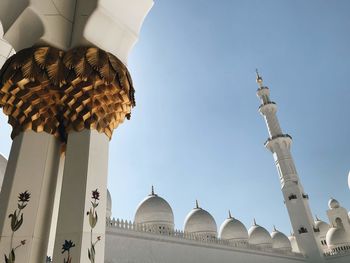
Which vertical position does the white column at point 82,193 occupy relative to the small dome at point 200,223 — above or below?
below

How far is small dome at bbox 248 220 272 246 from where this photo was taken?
78.7 ft

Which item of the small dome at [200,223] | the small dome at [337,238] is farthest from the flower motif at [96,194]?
the small dome at [337,238]

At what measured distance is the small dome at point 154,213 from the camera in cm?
1842

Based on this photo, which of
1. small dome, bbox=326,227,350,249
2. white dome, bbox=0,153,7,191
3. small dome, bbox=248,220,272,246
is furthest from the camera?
small dome, bbox=248,220,272,246

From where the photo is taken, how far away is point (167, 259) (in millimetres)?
13758

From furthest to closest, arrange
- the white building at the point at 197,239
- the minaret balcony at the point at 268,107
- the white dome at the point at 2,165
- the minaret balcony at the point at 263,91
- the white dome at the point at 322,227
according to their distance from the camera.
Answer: the white dome at the point at 322,227 < the minaret balcony at the point at 263,91 < the minaret balcony at the point at 268,107 < the white building at the point at 197,239 < the white dome at the point at 2,165

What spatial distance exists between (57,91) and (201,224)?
19759mm

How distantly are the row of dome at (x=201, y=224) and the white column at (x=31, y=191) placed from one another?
44.2 ft

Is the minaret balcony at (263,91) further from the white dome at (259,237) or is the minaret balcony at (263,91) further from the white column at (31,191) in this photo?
the white column at (31,191)

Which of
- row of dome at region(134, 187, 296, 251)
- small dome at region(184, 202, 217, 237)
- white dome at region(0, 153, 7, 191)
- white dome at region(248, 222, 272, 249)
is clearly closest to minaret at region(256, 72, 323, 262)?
white dome at region(248, 222, 272, 249)

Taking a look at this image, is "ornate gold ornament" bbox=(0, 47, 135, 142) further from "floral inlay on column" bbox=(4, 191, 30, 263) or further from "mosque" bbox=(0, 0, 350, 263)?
"mosque" bbox=(0, 0, 350, 263)

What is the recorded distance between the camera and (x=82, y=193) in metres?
1.92

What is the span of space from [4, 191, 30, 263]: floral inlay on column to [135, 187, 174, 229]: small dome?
1704cm

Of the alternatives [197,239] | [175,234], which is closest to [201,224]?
[197,239]
